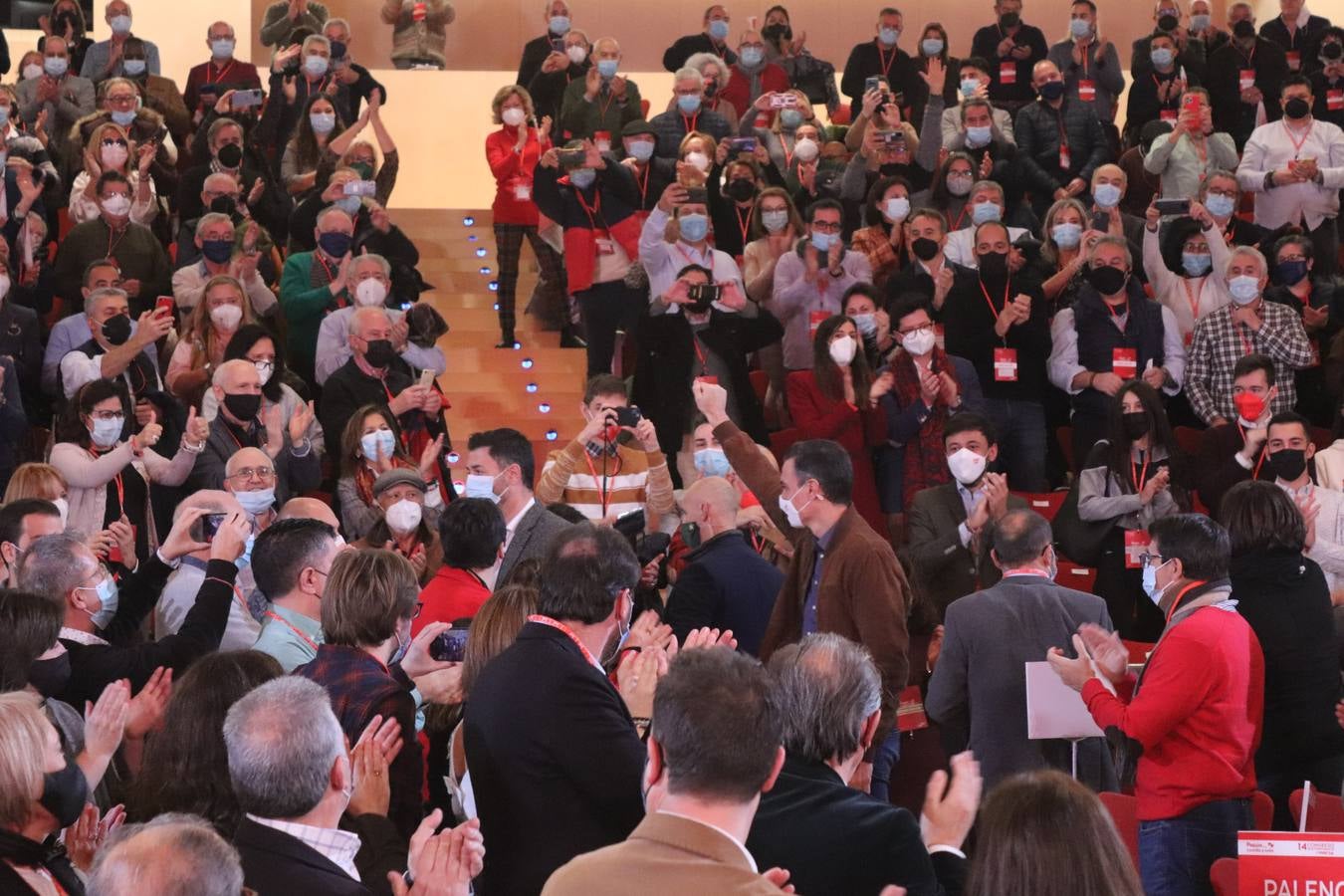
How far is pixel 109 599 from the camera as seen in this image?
16.5ft

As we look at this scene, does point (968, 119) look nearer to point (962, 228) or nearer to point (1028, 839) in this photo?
point (962, 228)

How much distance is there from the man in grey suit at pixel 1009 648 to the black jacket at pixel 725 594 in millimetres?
743

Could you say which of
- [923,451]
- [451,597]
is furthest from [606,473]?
[451,597]

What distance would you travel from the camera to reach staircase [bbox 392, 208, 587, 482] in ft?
35.3

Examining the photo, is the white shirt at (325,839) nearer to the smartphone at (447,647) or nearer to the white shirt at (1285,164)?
the smartphone at (447,647)

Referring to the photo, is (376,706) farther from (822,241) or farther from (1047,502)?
(822,241)

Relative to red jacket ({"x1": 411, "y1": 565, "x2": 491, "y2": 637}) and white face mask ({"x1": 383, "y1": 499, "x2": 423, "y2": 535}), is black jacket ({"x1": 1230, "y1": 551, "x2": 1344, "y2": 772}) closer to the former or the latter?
red jacket ({"x1": 411, "y1": 565, "x2": 491, "y2": 637})

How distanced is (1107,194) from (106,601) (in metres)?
7.51

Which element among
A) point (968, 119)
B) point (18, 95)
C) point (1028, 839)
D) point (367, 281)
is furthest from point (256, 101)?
point (1028, 839)

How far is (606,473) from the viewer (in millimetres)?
7801

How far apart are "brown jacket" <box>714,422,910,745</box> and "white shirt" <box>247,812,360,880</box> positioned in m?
2.29

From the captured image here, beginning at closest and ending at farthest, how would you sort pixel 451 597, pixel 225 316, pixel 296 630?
1. pixel 296 630
2. pixel 451 597
3. pixel 225 316

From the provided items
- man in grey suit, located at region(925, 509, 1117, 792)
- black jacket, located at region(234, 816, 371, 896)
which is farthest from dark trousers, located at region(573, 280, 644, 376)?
black jacket, located at region(234, 816, 371, 896)

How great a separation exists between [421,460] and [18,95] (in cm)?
640
